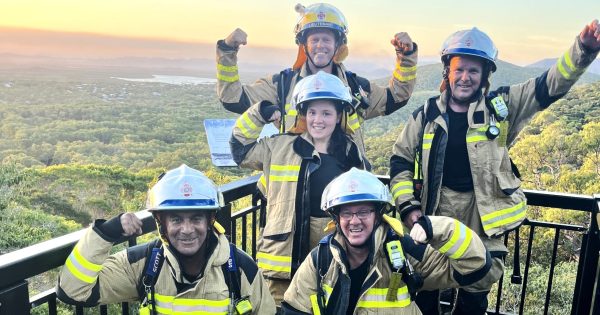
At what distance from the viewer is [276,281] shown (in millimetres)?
3291

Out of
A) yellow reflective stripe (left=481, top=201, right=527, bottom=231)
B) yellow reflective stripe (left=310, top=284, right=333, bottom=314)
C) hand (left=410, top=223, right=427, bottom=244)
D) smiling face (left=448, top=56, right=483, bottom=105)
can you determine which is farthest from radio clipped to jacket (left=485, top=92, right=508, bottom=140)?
yellow reflective stripe (left=310, top=284, right=333, bottom=314)

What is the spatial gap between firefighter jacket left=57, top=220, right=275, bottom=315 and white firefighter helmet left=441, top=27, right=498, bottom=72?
1.87 meters

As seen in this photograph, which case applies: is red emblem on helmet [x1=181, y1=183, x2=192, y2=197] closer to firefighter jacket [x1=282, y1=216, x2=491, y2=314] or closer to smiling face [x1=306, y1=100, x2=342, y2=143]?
firefighter jacket [x1=282, y1=216, x2=491, y2=314]

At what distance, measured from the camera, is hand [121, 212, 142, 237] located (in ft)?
7.60

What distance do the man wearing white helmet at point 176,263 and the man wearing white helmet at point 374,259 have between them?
1.19 feet

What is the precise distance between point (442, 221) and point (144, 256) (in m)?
1.51

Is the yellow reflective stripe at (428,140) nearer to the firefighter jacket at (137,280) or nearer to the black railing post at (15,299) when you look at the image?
the firefighter jacket at (137,280)

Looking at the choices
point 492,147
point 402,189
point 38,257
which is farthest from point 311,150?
point 38,257

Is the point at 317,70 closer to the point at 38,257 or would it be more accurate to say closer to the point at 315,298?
the point at 315,298

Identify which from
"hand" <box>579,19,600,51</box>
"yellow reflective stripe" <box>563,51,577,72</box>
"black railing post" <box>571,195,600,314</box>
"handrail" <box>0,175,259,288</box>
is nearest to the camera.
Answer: "handrail" <box>0,175,259,288</box>

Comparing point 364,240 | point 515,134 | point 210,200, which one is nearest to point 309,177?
point 364,240

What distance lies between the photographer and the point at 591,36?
112 inches

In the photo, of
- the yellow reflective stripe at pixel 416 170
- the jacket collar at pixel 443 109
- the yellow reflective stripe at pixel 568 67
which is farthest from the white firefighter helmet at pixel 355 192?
A: the yellow reflective stripe at pixel 568 67

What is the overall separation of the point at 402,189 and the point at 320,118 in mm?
742
